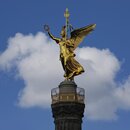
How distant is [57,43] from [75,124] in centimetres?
975

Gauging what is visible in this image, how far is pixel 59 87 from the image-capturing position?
58.1 metres

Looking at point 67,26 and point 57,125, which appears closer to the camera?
point 57,125

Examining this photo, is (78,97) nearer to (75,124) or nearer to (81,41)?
(75,124)

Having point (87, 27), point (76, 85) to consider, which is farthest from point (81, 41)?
point (76, 85)

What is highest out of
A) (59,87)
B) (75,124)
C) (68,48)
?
(68,48)

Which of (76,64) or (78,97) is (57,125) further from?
(76,64)

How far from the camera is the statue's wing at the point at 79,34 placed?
6106 centimetres

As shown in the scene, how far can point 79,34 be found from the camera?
6181 cm

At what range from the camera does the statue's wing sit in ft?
200

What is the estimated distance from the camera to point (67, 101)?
56906mm

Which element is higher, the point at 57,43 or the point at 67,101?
the point at 57,43

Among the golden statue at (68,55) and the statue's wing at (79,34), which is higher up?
the statue's wing at (79,34)

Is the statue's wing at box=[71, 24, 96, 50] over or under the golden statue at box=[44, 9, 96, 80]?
over

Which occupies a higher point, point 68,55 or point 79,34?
point 79,34
